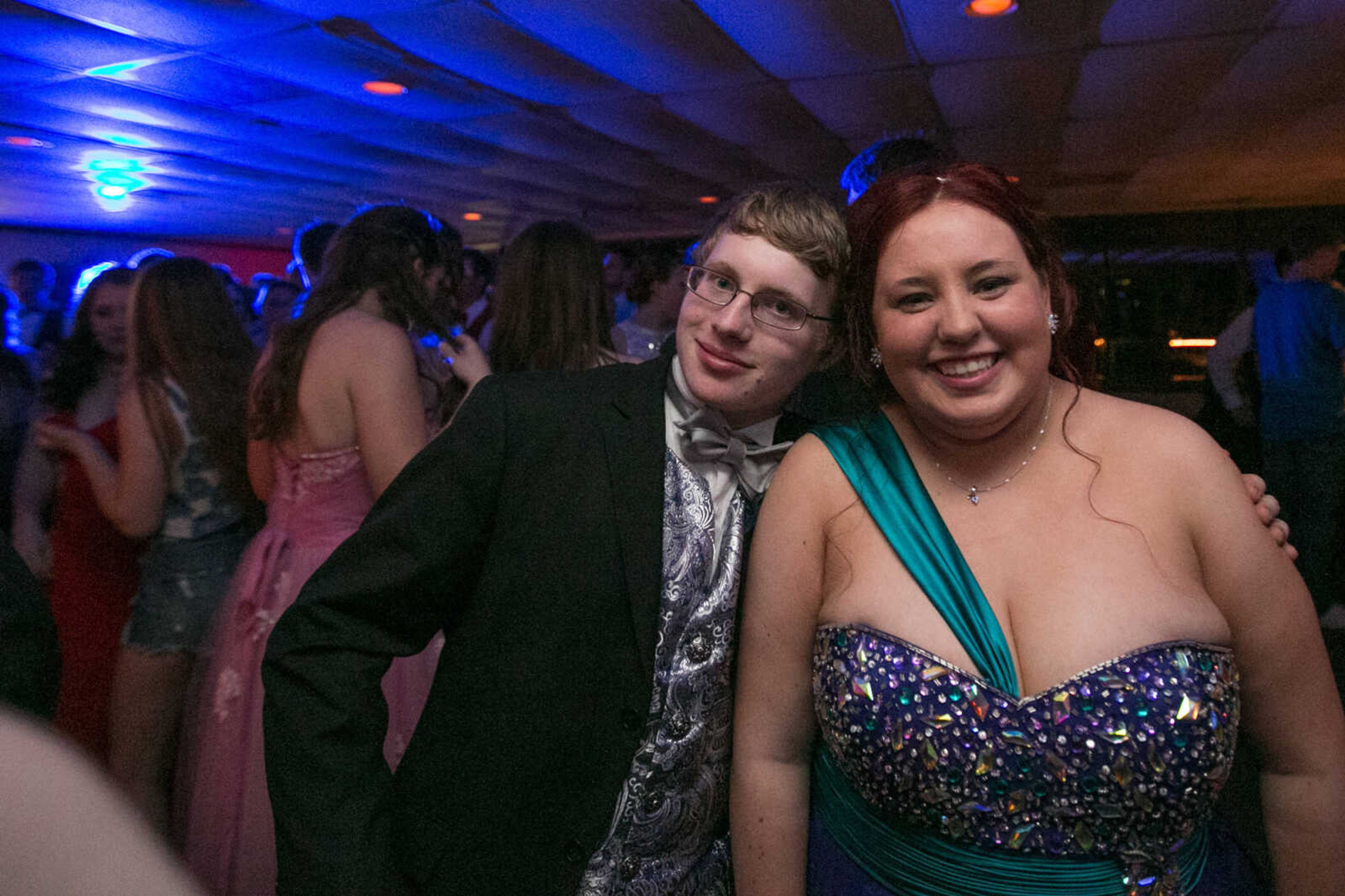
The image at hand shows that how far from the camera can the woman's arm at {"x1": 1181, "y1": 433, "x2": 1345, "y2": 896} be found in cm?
115

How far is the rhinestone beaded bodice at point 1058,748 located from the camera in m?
1.10

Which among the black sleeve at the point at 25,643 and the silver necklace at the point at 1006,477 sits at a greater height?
the silver necklace at the point at 1006,477

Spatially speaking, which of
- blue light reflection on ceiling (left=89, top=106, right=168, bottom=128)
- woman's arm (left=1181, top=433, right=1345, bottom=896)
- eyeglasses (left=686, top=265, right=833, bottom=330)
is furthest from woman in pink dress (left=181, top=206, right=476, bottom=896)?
blue light reflection on ceiling (left=89, top=106, right=168, bottom=128)

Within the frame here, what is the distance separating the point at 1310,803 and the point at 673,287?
3.30 meters

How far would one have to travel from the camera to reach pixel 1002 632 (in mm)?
1177

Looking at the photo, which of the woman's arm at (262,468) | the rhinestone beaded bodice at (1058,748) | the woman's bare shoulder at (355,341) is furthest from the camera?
the woman's arm at (262,468)

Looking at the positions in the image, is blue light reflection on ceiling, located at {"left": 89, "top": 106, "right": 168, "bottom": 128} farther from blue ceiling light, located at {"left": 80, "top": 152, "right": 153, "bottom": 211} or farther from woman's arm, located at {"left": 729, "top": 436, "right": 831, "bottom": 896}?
woman's arm, located at {"left": 729, "top": 436, "right": 831, "bottom": 896}

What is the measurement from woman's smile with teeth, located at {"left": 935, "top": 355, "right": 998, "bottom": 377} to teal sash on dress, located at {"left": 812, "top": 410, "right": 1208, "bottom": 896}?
0.61 feet

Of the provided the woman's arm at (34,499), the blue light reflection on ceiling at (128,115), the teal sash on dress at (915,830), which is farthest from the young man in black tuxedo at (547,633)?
the blue light reflection on ceiling at (128,115)

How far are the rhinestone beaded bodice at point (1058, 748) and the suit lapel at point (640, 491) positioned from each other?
1.00 ft

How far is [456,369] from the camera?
99.6 inches

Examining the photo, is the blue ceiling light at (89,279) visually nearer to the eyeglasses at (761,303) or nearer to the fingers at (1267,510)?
the eyeglasses at (761,303)

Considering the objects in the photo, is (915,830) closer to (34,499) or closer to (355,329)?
(355,329)

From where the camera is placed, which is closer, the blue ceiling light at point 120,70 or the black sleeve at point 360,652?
the black sleeve at point 360,652
